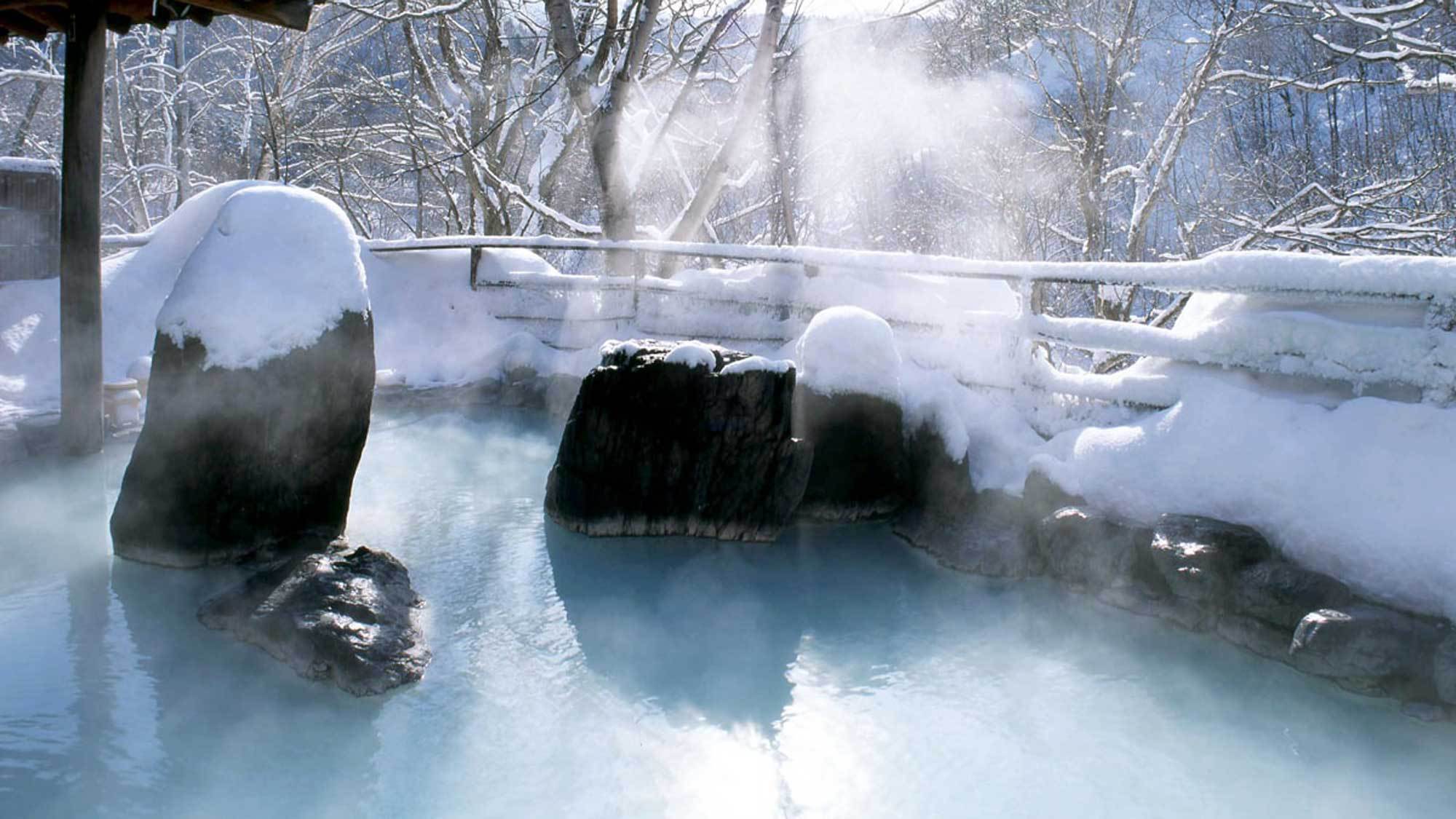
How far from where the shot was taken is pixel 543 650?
4.12 m

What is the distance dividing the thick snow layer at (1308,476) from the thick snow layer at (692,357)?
7.15ft

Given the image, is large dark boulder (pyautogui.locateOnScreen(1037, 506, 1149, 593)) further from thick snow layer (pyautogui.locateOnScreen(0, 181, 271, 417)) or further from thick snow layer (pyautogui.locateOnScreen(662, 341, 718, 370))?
thick snow layer (pyautogui.locateOnScreen(0, 181, 271, 417))

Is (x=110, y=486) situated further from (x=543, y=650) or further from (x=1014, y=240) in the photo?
(x=1014, y=240)

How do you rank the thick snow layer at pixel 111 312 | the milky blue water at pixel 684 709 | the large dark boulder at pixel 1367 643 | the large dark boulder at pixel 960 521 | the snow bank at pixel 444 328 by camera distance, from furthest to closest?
the snow bank at pixel 444 328 → the thick snow layer at pixel 111 312 → the large dark boulder at pixel 960 521 → the large dark boulder at pixel 1367 643 → the milky blue water at pixel 684 709

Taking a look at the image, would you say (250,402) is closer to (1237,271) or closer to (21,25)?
(21,25)

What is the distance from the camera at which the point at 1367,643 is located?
3.67m

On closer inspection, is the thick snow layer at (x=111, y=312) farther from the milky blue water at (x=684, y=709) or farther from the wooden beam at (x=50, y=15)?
the milky blue water at (x=684, y=709)

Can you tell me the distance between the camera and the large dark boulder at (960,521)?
5.25m

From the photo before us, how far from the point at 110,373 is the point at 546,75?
12.3 m

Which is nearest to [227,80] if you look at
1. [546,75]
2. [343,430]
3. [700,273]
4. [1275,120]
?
[546,75]

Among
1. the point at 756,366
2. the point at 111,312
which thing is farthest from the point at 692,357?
the point at 111,312

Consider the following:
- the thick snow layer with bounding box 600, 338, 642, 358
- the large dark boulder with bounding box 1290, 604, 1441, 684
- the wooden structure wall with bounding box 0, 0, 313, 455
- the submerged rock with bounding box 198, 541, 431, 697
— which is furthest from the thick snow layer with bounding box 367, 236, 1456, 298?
the wooden structure wall with bounding box 0, 0, 313, 455

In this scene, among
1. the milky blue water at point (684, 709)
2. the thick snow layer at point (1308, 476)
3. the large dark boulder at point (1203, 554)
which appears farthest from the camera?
the large dark boulder at point (1203, 554)

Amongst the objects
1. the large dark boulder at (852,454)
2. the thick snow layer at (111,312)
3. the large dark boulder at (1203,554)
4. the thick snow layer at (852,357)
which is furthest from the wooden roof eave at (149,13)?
the large dark boulder at (1203,554)
